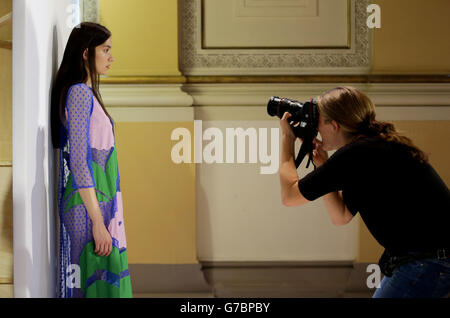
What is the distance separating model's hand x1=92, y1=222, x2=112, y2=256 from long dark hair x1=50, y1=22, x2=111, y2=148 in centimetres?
33

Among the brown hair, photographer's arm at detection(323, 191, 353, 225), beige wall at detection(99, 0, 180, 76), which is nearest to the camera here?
the brown hair

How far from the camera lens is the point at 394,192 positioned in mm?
1282

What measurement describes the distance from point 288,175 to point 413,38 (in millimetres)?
1206

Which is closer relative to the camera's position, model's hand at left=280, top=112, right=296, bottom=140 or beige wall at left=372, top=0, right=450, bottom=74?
model's hand at left=280, top=112, right=296, bottom=140

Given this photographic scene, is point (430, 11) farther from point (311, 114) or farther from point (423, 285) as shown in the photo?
point (423, 285)

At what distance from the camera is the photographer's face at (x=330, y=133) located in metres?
1.47

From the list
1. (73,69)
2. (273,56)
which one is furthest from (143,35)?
(73,69)

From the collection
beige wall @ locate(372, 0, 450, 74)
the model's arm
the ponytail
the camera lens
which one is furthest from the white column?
beige wall @ locate(372, 0, 450, 74)

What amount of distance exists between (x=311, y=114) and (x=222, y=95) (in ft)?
2.81

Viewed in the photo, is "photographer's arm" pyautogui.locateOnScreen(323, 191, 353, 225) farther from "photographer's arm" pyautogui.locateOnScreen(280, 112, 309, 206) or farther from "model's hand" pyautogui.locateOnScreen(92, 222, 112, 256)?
"model's hand" pyautogui.locateOnScreen(92, 222, 112, 256)

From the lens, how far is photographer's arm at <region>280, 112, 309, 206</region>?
57.9 inches

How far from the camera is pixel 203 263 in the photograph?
238 centimetres

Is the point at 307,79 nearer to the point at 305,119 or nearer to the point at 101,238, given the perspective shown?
the point at 305,119

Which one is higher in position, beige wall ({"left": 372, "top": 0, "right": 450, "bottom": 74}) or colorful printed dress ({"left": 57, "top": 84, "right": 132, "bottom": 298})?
beige wall ({"left": 372, "top": 0, "right": 450, "bottom": 74})
